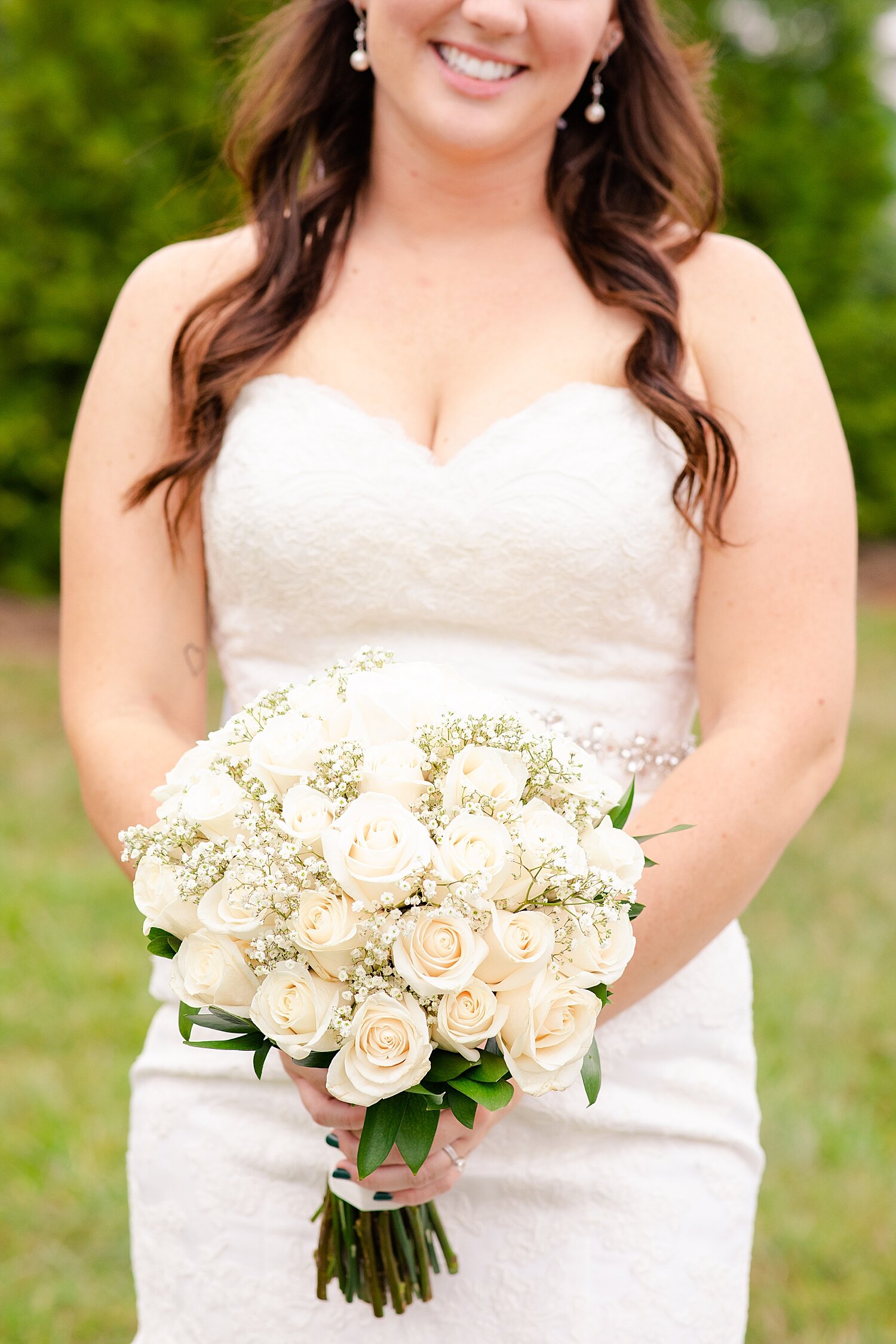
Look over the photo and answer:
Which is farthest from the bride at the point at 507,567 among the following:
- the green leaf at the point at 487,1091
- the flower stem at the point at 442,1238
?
the green leaf at the point at 487,1091

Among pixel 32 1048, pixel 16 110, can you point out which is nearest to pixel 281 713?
pixel 32 1048

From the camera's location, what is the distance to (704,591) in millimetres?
2420

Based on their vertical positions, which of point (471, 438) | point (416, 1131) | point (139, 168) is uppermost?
point (139, 168)

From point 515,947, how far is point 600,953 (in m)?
0.14

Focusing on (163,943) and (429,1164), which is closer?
(163,943)

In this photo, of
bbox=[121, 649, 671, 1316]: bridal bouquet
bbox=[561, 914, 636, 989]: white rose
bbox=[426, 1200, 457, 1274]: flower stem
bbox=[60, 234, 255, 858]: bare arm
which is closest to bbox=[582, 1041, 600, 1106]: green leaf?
bbox=[121, 649, 671, 1316]: bridal bouquet

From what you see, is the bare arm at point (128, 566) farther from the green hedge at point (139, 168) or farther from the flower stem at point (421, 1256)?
the green hedge at point (139, 168)

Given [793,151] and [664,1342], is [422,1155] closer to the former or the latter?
[664,1342]

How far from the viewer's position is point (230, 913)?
1.63 meters

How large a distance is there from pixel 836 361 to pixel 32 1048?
23.9ft

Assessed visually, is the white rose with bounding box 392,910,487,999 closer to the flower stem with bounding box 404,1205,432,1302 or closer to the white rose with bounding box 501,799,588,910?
the white rose with bounding box 501,799,588,910

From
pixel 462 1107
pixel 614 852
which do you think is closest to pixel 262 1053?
pixel 462 1107

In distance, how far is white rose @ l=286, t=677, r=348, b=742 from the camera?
168cm

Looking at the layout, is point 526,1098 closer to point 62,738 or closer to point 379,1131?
point 379,1131
